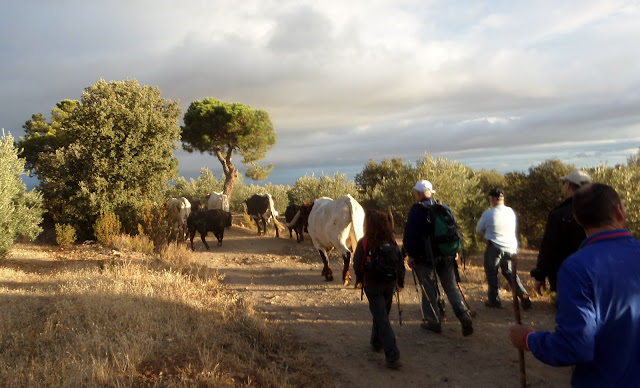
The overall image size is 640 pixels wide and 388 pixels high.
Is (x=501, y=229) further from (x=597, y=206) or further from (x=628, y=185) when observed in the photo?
(x=628, y=185)

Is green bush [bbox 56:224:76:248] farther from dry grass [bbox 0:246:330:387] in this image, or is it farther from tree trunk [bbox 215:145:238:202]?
tree trunk [bbox 215:145:238:202]

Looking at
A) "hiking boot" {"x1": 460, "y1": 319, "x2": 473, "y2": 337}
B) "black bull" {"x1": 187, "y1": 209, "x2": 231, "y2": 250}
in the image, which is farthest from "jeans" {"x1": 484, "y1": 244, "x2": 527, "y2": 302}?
"black bull" {"x1": 187, "y1": 209, "x2": 231, "y2": 250}

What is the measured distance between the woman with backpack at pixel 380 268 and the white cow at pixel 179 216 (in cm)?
1060

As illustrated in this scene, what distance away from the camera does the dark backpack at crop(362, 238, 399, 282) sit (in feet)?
14.7

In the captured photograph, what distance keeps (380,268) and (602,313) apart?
2860 millimetres

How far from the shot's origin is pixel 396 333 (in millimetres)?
5699

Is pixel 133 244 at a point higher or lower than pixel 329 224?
lower

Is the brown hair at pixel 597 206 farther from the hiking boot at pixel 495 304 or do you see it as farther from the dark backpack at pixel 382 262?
the hiking boot at pixel 495 304

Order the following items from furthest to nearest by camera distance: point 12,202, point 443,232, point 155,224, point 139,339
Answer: point 155,224, point 12,202, point 443,232, point 139,339

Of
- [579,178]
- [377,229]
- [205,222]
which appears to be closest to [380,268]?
[377,229]

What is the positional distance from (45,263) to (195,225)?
4180 millimetres

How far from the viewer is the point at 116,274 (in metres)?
7.59

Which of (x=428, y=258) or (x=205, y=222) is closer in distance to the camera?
(x=428, y=258)

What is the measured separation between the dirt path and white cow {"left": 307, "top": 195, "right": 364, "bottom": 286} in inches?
27.6
